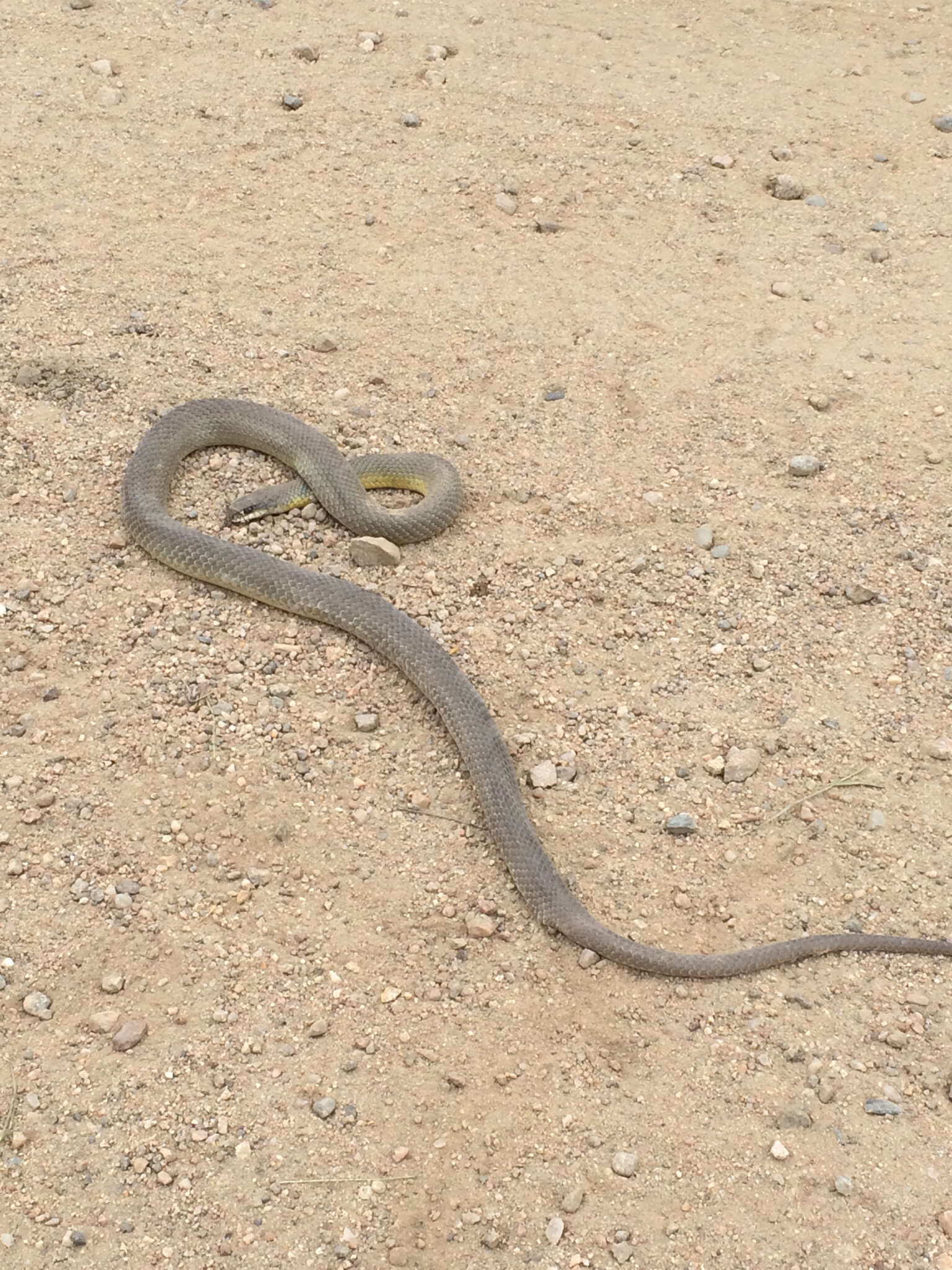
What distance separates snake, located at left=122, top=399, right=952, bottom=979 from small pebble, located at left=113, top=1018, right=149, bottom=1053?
1.46 metres

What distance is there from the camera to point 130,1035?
158 inches

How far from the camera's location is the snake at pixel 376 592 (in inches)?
174

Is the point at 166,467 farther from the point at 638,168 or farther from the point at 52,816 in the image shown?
the point at 638,168

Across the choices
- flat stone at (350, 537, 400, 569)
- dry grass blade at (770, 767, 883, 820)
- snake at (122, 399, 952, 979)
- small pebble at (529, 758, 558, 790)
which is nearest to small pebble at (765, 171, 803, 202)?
snake at (122, 399, 952, 979)

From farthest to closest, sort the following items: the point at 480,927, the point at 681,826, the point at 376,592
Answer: the point at 376,592 < the point at 681,826 < the point at 480,927

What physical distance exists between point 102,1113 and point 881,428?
17.4 feet

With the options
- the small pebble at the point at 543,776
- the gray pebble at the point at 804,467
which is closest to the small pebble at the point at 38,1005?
the small pebble at the point at 543,776

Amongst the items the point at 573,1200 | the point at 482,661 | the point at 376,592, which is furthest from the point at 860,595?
the point at 573,1200

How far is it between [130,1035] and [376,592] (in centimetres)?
242

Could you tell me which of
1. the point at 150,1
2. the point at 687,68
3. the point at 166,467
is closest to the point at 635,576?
the point at 166,467

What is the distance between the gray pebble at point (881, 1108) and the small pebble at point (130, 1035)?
8.00 ft

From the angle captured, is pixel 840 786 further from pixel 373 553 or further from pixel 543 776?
pixel 373 553

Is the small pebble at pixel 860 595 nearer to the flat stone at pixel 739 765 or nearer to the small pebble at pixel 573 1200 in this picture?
the flat stone at pixel 739 765

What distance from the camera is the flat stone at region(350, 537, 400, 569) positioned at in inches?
233
